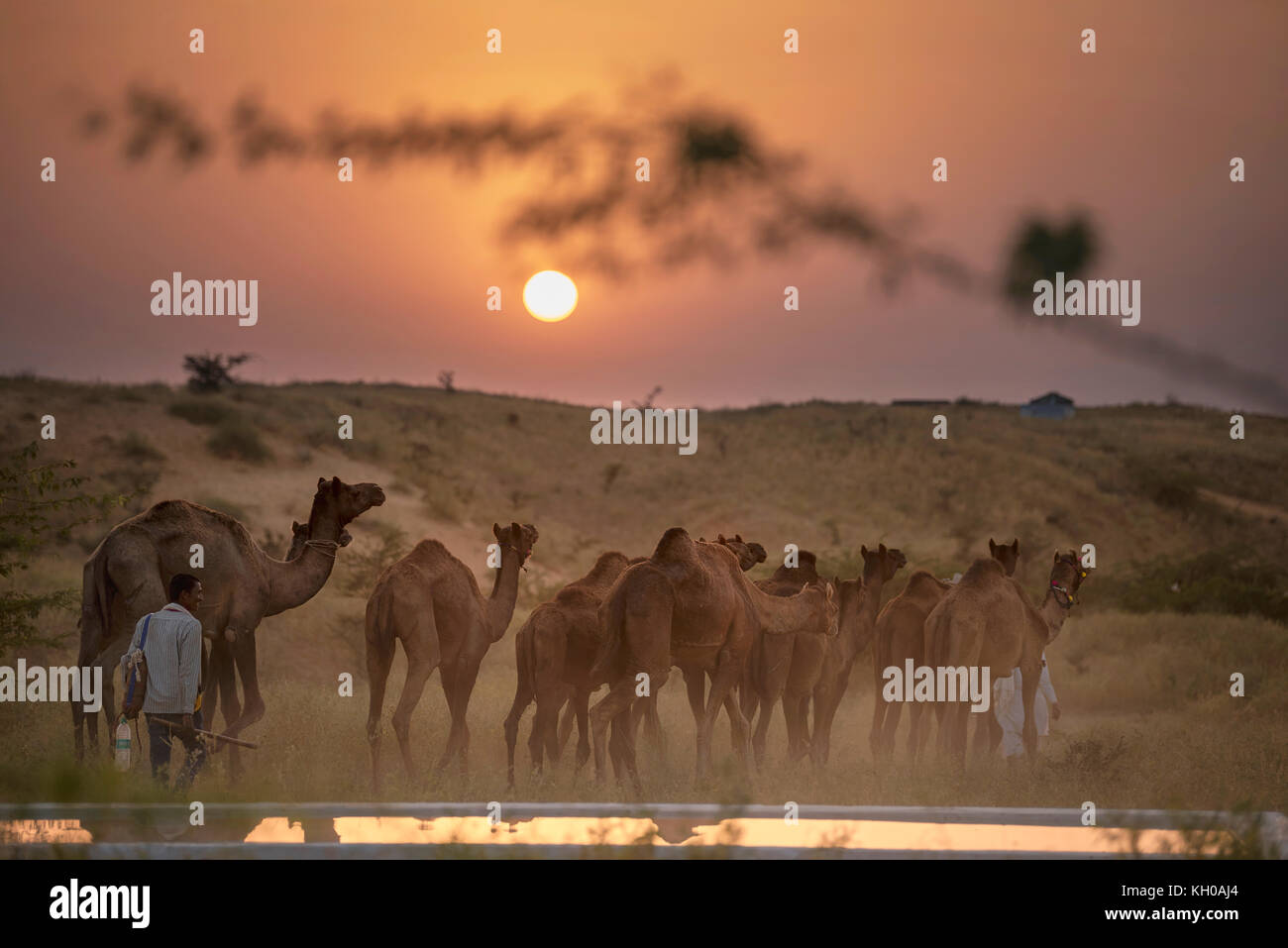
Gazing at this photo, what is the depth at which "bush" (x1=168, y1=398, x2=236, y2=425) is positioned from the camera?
57.7 m

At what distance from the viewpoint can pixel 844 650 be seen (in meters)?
16.8

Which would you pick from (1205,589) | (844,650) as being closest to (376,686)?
(844,650)

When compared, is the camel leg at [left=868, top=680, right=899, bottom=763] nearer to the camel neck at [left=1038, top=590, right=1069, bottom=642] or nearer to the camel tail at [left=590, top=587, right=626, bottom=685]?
the camel neck at [left=1038, top=590, right=1069, bottom=642]

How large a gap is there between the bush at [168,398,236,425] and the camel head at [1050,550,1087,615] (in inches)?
1838

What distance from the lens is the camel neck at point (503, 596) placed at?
14703mm

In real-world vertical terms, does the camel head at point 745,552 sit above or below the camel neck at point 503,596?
above

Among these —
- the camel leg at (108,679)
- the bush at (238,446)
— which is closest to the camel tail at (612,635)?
the camel leg at (108,679)

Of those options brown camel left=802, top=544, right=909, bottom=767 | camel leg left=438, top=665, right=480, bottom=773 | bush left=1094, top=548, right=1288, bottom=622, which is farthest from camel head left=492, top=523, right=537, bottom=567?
bush left=1094, top=548, right=1288, bottom=622

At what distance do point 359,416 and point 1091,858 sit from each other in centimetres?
6442

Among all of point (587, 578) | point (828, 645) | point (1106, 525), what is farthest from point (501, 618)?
point (1106, 525)

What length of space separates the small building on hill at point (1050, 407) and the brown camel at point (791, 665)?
3166 inches

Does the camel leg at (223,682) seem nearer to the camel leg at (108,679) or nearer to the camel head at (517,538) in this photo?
the camel leg at (108,679)

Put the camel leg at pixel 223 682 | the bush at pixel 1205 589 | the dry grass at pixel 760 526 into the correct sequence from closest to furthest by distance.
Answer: the dry grass at pixel 760 526 < the camel leg at pixel 223 682 < the bush at pixel 1205 589

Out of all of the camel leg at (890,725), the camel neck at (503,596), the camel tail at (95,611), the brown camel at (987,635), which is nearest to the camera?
the camel tail at (95,611)
